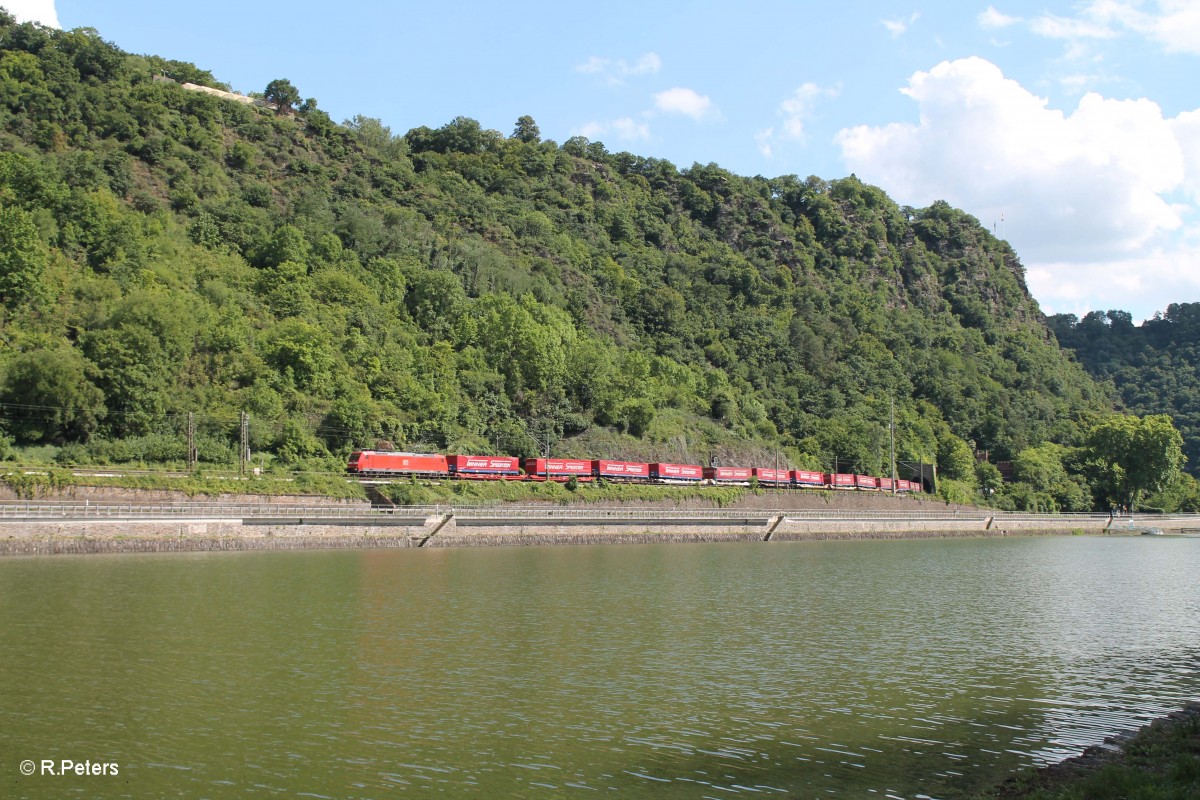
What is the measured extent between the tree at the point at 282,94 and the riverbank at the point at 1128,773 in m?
139

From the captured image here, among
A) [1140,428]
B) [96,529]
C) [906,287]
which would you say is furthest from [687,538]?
[906,287]

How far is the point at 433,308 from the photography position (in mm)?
100000

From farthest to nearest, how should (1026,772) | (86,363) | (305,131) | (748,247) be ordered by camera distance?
(748,247) < (305,131) < (86,363) < (1026,772)

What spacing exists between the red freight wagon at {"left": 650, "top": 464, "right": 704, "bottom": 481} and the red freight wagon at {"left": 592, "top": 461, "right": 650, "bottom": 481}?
0.82 m

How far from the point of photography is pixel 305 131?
5094 inches

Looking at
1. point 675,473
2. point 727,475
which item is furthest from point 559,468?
point 727,475

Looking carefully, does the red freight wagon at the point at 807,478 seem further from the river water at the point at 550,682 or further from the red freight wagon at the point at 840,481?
the river water at the point at 550,682

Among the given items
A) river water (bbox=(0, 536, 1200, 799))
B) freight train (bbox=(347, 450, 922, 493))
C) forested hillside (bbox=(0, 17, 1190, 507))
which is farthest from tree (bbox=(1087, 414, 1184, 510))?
river water (bbox=(0, 536, 1200, 799))

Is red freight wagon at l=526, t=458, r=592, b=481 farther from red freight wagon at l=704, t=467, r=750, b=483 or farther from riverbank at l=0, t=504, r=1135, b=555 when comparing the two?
red freight wagon at l=704, t=467, r=750, b=483

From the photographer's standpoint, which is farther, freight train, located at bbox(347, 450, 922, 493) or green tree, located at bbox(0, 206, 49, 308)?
freight train, located at bbox(347, 450, 922, 493)

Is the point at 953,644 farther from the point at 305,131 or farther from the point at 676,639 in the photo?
the point at 305,131

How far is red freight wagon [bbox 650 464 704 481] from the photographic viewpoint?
3342 inches

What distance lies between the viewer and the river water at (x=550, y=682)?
565 inches

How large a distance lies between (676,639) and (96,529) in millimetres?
30799
